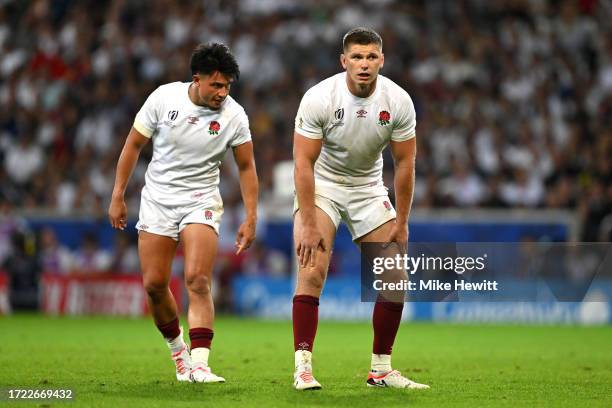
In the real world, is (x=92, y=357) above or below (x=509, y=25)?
below

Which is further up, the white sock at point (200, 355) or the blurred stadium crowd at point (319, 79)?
the blurred stadium crowd at point (319, 79)

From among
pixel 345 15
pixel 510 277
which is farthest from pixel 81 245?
pixel 510 277

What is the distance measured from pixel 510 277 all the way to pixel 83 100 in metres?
14.9

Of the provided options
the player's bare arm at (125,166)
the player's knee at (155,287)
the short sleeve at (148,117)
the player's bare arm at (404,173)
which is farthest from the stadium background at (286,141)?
the player's bare arm at (404,173)

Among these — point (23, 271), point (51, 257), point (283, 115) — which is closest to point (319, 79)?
point (283, 115)

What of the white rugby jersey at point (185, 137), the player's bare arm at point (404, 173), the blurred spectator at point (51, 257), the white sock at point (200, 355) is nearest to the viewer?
the player's bare arm at point (404, 173)

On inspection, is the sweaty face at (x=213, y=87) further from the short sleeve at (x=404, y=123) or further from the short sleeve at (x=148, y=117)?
the short sleeve at (x=404, y=123)

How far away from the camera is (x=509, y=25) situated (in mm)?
23000

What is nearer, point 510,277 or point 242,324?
point 510,277

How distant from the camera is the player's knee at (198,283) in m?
8.50

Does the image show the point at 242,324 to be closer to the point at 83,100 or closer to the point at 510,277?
the point at 83,100

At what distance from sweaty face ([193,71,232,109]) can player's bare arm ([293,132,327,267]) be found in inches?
31.1

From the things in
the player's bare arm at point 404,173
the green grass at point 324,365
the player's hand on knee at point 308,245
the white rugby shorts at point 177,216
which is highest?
the player's bare arm at point 404,173

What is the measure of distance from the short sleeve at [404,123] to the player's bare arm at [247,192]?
3.89ft
